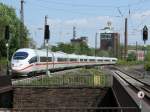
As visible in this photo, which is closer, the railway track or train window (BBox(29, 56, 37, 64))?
the railway track

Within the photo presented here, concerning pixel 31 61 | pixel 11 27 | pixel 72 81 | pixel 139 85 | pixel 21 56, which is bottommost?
pixel 139 85

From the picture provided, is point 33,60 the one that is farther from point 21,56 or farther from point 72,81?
point 72,81

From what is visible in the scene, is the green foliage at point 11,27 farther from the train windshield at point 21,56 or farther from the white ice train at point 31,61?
the train windshield at point 21,56

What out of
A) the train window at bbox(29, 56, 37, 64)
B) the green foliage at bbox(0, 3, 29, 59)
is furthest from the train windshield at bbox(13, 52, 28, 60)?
the green foliage at bbox(0, 3, 29, 59)

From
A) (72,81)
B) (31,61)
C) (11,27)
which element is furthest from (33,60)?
(11,27)

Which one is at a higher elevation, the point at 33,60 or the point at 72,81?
the point at 33,60

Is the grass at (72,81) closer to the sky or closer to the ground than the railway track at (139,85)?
closer to the sky

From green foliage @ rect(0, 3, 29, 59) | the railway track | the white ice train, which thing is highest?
green foliage @ rect(0, 3, 29, 59)

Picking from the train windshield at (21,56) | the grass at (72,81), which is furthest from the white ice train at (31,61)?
the grass at (72,81)

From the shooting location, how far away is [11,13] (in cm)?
11600

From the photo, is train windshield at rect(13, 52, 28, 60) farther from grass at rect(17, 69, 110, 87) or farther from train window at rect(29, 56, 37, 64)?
grass at rect(17, 69, 110, 87)

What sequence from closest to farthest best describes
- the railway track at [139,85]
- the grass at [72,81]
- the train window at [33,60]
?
the railway track at [139,85] → the grass at [72,81] → the train window at [33,60]

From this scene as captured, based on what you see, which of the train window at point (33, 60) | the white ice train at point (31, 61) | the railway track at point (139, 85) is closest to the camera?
the railway track at point (139, 85)

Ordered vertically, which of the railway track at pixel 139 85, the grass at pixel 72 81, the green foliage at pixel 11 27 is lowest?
the railway track at pixel 139 85
